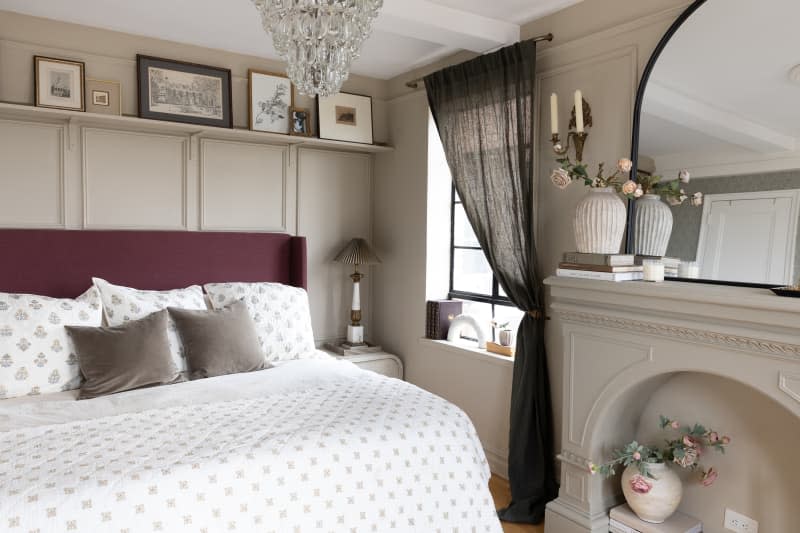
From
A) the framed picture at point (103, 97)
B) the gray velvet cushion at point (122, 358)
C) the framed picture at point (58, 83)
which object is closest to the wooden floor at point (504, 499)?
the gray velvet cushion at point (122, 358)

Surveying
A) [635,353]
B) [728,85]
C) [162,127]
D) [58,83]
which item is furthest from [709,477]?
[58,83]

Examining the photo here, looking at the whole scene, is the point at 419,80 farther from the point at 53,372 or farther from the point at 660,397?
the point at 53,372

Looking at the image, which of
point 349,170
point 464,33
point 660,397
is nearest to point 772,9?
point 464,33

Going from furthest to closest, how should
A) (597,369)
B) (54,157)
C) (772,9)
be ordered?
(54,157) < (597,369) < (772,9)

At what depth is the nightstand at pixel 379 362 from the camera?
4.06m

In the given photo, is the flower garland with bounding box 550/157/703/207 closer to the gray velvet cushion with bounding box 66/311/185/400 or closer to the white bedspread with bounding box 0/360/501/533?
the white bedspread with bounding box 0/360/501/533

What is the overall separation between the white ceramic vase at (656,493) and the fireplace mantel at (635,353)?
0.64 feet

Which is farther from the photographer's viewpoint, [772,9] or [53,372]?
[53,372]

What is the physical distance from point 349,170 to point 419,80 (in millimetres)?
858

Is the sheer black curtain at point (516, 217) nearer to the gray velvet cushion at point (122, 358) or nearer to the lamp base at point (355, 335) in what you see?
the lamp base at point (355, 335)

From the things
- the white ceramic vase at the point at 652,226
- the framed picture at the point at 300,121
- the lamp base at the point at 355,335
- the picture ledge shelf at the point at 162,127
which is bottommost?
the lamp base at the point at 355,335

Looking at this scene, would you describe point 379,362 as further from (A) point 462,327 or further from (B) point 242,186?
(B) point 242,186

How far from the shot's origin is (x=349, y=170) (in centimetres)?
438

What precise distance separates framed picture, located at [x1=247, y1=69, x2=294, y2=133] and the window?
4.15 ft
